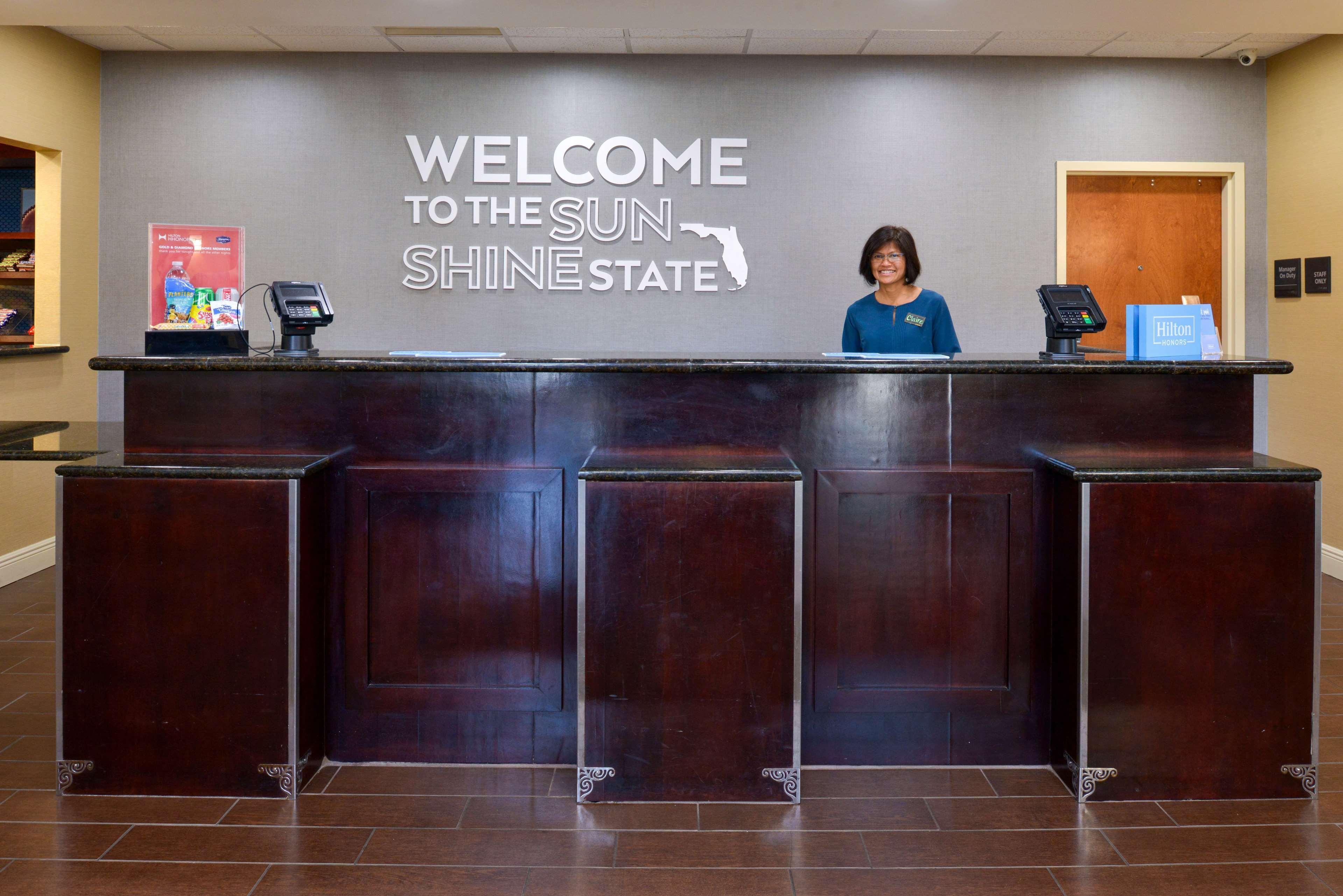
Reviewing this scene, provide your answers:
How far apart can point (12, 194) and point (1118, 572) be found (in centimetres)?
601

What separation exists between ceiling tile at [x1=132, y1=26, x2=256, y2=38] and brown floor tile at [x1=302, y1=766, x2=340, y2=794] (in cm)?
404

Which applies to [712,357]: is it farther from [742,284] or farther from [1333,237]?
[1333,237]

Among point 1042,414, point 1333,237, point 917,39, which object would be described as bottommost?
point 1042,414

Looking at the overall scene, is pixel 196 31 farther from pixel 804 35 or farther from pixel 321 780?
pixel 321 780

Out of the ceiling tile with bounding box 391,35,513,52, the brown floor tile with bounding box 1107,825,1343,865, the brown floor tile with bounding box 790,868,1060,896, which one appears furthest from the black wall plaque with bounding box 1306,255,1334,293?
the ceiling tile with bounding box 391,35,513,52

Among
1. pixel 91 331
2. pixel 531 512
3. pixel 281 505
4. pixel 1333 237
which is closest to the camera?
pixel 281 505

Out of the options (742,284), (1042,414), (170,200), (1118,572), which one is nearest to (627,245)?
(742,284)

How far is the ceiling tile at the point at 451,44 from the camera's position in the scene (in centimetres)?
560

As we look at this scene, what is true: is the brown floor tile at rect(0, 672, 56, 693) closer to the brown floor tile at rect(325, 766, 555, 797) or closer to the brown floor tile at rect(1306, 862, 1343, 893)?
the brown floor tile at rect(325, 766, 555, 797)

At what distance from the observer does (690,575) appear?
2803 millimetres

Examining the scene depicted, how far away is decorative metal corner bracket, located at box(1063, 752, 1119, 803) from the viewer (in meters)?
2.88

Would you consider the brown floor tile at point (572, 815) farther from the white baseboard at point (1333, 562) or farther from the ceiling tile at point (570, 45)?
the white baseboard at point (1333, 562)

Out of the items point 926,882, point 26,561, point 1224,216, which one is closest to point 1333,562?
point 1224,216

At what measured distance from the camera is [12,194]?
584 cm
